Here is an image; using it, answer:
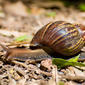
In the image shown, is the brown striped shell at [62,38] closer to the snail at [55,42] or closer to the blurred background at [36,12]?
the snail at [55,42]

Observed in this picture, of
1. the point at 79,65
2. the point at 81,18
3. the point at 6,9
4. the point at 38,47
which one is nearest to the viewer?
the point at 79,65

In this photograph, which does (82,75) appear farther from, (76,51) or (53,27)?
(53,27)

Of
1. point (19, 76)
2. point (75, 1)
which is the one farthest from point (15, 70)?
point (75, 1)

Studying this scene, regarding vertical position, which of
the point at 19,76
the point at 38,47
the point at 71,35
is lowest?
the point at 19,76

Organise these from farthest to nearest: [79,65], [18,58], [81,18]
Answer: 1. [81,18]
2. [18,58]
3. [79,65]

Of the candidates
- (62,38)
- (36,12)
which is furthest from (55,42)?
(36,12)

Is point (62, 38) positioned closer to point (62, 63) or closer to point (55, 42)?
point (55, 42)

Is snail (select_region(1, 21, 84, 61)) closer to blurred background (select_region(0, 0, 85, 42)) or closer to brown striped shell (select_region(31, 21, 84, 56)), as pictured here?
brown striped shell (select_region(31, 21, 84, 56))
